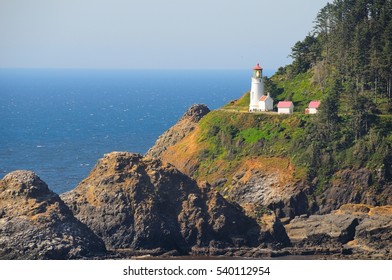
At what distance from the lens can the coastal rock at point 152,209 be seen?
92.4 m

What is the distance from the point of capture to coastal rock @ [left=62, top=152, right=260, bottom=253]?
92.4m

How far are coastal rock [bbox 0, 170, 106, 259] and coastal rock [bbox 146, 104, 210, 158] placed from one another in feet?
113

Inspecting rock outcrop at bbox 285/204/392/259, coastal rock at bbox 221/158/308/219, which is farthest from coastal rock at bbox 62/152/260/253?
coastal rock at bbox 221/158/308/219

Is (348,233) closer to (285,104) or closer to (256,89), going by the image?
(285,104)

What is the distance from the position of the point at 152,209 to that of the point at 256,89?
111 ft

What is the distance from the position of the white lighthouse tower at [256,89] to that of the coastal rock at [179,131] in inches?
264

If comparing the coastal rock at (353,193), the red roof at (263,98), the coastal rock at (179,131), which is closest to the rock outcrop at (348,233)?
the coastal rock at (353,193)

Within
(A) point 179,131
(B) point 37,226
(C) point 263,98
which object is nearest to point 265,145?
(C) point 263,98

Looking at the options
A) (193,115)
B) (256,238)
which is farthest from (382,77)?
(256,238)

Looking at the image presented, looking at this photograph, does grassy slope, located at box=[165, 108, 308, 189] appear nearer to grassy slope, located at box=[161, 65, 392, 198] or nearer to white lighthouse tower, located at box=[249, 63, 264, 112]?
grassy slope, located at box=[161, 65, 392, 198]

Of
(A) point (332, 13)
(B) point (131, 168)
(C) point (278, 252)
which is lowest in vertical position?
(C) point (278, 252)

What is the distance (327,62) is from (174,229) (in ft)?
139

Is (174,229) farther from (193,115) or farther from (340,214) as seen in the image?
(193,115)

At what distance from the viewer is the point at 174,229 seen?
93.3 m
